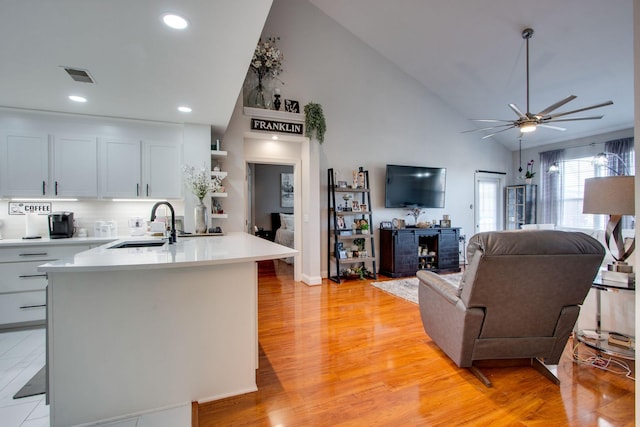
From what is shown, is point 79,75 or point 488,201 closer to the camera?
point 79,75

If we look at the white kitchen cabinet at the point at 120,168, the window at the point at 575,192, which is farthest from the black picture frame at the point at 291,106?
the window at the point at 575,192

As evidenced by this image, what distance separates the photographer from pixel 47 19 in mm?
1765

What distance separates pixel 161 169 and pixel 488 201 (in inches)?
282

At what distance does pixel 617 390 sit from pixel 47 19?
14.5 feet

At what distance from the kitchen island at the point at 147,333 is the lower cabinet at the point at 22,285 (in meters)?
2.11

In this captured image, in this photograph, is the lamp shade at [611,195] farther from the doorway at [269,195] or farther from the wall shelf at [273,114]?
the doorway at [269,195]

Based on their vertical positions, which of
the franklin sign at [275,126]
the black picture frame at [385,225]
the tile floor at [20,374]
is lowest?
the tile floor at [20,374]

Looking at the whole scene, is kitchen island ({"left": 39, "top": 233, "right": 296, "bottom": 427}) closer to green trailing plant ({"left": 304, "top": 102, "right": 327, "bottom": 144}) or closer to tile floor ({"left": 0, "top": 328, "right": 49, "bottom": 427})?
tile floor ({"left": 0, "top": 328, "right": 49, "bottom": 427})

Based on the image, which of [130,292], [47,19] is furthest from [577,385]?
[47,19]

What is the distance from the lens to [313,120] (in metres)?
4.89

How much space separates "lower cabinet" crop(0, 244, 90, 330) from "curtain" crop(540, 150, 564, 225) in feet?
A: 28.4

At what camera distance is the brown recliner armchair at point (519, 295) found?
1913mm

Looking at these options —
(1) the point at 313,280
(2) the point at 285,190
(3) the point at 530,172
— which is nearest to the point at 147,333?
(1) the point at 313,280

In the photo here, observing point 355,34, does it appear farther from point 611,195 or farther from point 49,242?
point 49,242
